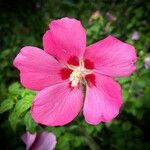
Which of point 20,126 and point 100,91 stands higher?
point 100,91

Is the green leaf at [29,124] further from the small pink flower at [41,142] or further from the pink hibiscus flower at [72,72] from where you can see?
the pink hibiscus flower at [72,72]

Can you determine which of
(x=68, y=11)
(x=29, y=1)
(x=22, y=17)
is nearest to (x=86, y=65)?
(x=68, y=11)

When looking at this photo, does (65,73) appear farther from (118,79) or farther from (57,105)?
(118,79)

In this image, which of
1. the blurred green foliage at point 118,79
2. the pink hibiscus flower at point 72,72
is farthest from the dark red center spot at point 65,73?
the blurred green foliage at point 118,79

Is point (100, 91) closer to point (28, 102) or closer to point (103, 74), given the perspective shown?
point (103, 74)

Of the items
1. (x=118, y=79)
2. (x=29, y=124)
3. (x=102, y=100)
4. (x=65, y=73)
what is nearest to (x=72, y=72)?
(x=65, y=73)

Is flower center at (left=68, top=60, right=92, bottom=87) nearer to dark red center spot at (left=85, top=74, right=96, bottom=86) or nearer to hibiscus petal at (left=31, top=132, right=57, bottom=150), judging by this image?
dark red center spot at (left=85, top=74, right=96, bottom=86)

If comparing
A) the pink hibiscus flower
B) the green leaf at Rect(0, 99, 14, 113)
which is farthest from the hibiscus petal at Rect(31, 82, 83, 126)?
the green leaf at Rect(0, 99, 14, 113)
